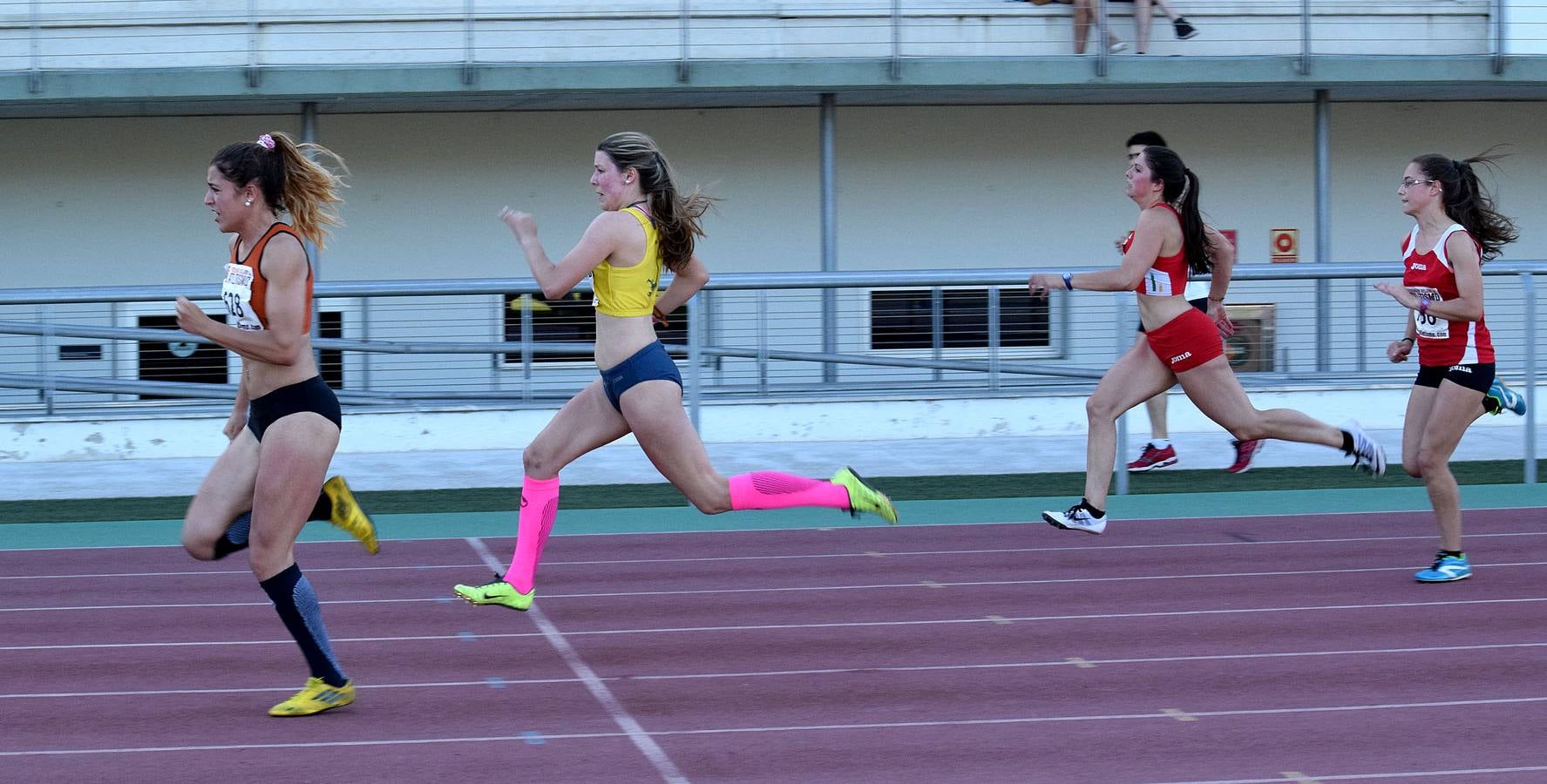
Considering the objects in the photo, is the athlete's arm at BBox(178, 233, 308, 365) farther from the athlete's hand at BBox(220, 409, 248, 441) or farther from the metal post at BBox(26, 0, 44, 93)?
the metal post at BBox(26, 0, 44, 93)

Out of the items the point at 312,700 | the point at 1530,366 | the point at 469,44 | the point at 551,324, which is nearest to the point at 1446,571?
the point at 1530,366

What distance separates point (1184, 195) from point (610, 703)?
3941 millimetres

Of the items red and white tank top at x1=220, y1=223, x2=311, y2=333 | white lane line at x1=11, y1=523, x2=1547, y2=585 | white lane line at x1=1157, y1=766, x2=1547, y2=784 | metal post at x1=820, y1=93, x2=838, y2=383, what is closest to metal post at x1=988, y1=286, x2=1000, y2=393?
metal post at x1=820, y1=93, x2=838, y2=383

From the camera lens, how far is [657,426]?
600 cm

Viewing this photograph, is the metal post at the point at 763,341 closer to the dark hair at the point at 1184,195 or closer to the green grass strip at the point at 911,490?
the green grass strip at the point at 911,490

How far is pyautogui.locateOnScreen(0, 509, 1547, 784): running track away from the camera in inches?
181

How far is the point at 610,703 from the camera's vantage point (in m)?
5.23

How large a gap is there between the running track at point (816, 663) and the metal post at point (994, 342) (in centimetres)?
447

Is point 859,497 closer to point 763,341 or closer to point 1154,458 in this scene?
point 1154,458

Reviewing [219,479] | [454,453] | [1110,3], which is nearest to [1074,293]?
[454,453]

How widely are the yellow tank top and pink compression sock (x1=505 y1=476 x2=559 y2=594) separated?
0.74 m

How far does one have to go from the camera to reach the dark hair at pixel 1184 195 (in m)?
7.67

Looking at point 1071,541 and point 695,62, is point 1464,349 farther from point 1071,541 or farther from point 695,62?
point 695,62

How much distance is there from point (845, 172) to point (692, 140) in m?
1.63
